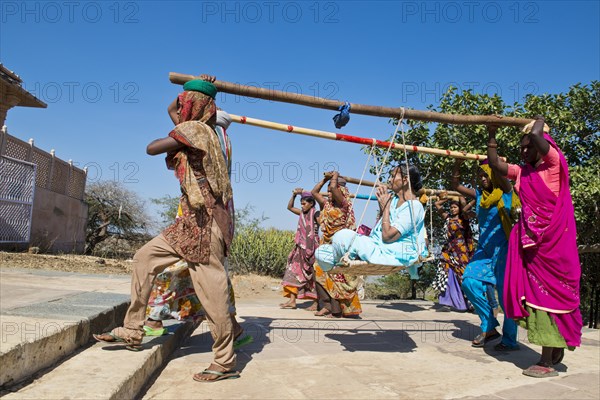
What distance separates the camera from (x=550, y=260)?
14.1 feet

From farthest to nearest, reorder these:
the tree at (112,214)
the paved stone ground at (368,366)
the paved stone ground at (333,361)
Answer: the tree at (112,214) → the paved stone ground at (368,366) → the paved stone ground at (333,361)

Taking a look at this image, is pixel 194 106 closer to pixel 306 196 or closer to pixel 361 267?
pixel 361 267

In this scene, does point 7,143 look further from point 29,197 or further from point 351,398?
point 351,398

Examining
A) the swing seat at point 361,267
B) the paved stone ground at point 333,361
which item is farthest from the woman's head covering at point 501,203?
the swing seat at point 361,267

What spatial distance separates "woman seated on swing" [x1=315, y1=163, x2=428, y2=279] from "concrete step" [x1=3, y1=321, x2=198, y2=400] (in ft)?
5.34

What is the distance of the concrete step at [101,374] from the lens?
→ 2.45 metres

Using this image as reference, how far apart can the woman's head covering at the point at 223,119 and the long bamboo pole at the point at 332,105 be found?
255mm

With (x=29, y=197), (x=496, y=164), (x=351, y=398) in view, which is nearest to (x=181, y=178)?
(x=351, y=398)

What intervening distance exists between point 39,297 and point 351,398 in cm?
303

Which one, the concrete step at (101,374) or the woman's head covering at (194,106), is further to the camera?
the woman's head covering at (194,106)

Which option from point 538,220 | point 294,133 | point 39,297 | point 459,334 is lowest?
point 459,334

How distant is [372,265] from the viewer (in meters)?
4.19

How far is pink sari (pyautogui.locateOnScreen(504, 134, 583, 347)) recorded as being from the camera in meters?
4.27

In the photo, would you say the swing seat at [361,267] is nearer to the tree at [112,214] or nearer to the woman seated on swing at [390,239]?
the woman seated on swing at [390,239]
